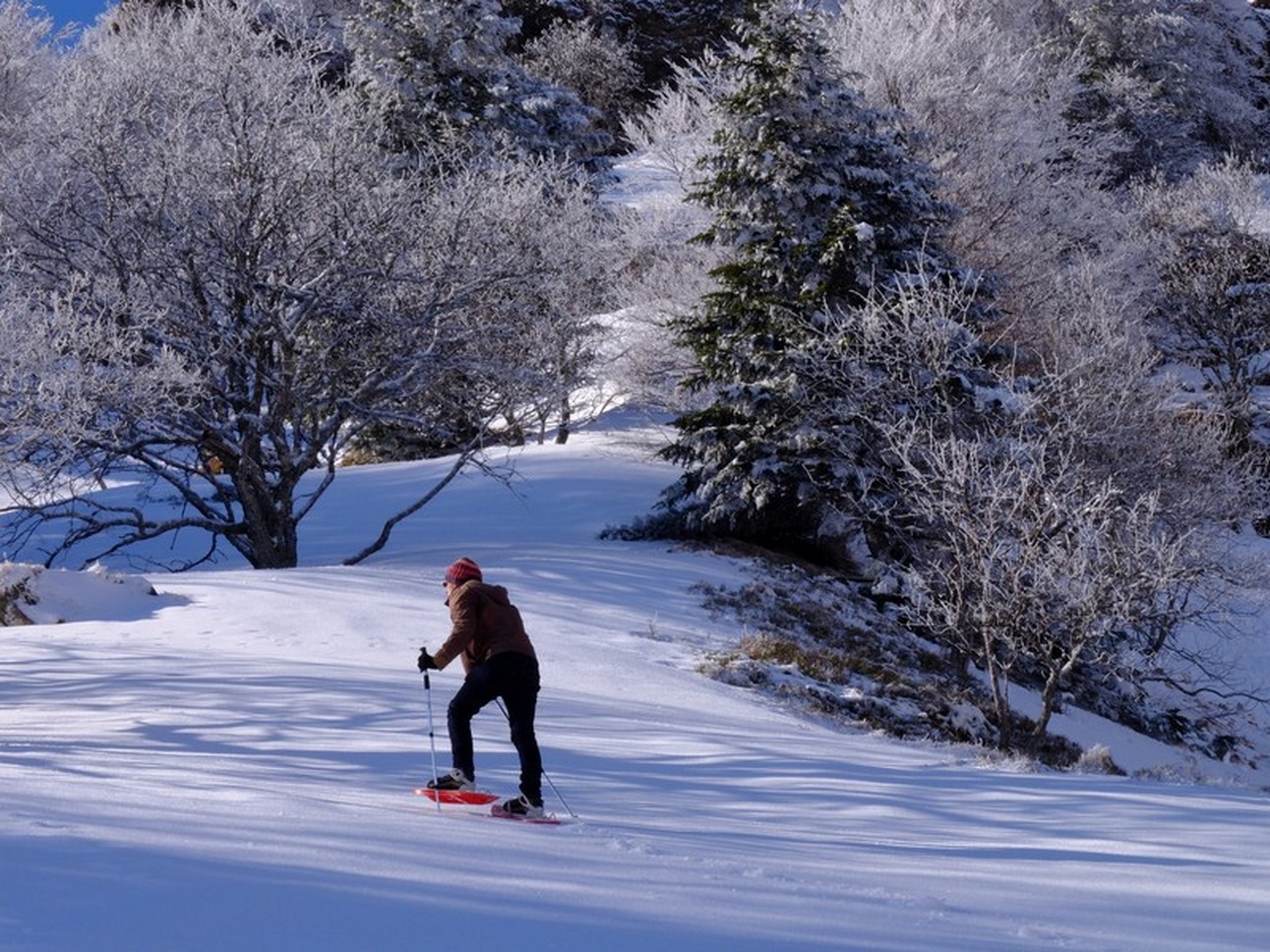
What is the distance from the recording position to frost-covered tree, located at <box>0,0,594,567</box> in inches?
643

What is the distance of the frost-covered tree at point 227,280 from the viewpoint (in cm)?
1634

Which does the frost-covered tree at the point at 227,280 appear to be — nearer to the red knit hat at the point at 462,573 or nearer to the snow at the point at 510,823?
the snow at the point at 510,823

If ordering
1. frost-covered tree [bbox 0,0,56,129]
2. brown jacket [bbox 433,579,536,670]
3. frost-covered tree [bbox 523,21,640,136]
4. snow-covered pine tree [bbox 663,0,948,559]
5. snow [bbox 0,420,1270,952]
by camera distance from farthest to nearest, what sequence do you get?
frost-covered tree [bbox 523,21,640,136] < frost-covered tree [bbox 0,0,56,129] < snow-covered pine tree [bbox 663,0,948,559] < brown jacket [bbox 433,579,536,670] < snow [bbox 0,420,1270,952]

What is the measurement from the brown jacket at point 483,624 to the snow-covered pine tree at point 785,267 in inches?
482

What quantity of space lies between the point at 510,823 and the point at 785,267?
49.5ft

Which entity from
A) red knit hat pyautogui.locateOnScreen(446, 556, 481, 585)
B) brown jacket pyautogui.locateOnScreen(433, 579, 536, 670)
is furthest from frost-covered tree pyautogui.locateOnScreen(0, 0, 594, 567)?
brown jacket pyautogui.locateOnScreen(433, 579, 536, 670)

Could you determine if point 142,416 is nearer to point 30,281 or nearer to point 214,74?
point 30,281

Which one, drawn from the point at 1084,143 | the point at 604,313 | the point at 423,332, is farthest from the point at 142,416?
the point at 1084,143

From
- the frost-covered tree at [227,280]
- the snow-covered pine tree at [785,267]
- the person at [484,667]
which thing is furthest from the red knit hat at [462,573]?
the snow-covered pine tree at [785,267]

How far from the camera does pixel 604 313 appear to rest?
30.5 metres

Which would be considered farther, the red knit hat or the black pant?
the red knit hat

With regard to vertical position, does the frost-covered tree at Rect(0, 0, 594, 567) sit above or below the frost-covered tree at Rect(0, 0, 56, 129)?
below

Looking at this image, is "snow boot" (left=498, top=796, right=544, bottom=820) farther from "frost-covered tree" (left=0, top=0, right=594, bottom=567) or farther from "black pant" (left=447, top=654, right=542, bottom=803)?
"frost-covered tree" (left=0, top=0, right=594, bottom=567)

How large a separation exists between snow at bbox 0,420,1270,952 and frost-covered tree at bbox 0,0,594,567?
87.8 inches
